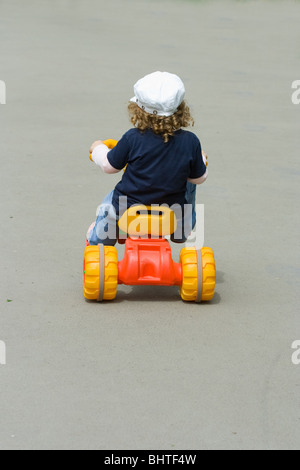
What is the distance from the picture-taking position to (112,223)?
446 centimetres

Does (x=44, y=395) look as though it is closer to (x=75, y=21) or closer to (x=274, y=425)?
(x=274, y=425)

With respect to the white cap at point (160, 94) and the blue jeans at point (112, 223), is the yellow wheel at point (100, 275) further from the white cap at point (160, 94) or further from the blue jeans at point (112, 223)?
the white cap at point (160, 94)

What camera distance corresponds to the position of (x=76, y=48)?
11.0 metres

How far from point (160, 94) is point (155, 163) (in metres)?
0.34

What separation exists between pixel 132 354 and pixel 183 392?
0.39m

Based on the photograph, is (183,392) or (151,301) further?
(151,301)

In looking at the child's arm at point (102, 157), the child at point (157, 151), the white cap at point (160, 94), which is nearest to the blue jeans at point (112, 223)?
the child at point (157, 151)

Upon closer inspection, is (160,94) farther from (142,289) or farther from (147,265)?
(142,289)

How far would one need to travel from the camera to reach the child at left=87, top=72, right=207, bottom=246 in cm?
416

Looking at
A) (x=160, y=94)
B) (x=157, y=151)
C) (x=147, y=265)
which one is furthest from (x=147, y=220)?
(x=160, y=94)

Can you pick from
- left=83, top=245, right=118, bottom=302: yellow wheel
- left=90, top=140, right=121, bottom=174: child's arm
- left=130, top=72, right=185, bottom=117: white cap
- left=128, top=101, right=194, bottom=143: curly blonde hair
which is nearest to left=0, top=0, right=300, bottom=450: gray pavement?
left=83, top=245, right=118, bottom=302: yellow wheel

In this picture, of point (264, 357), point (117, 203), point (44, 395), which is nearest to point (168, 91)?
point (117, 203)
